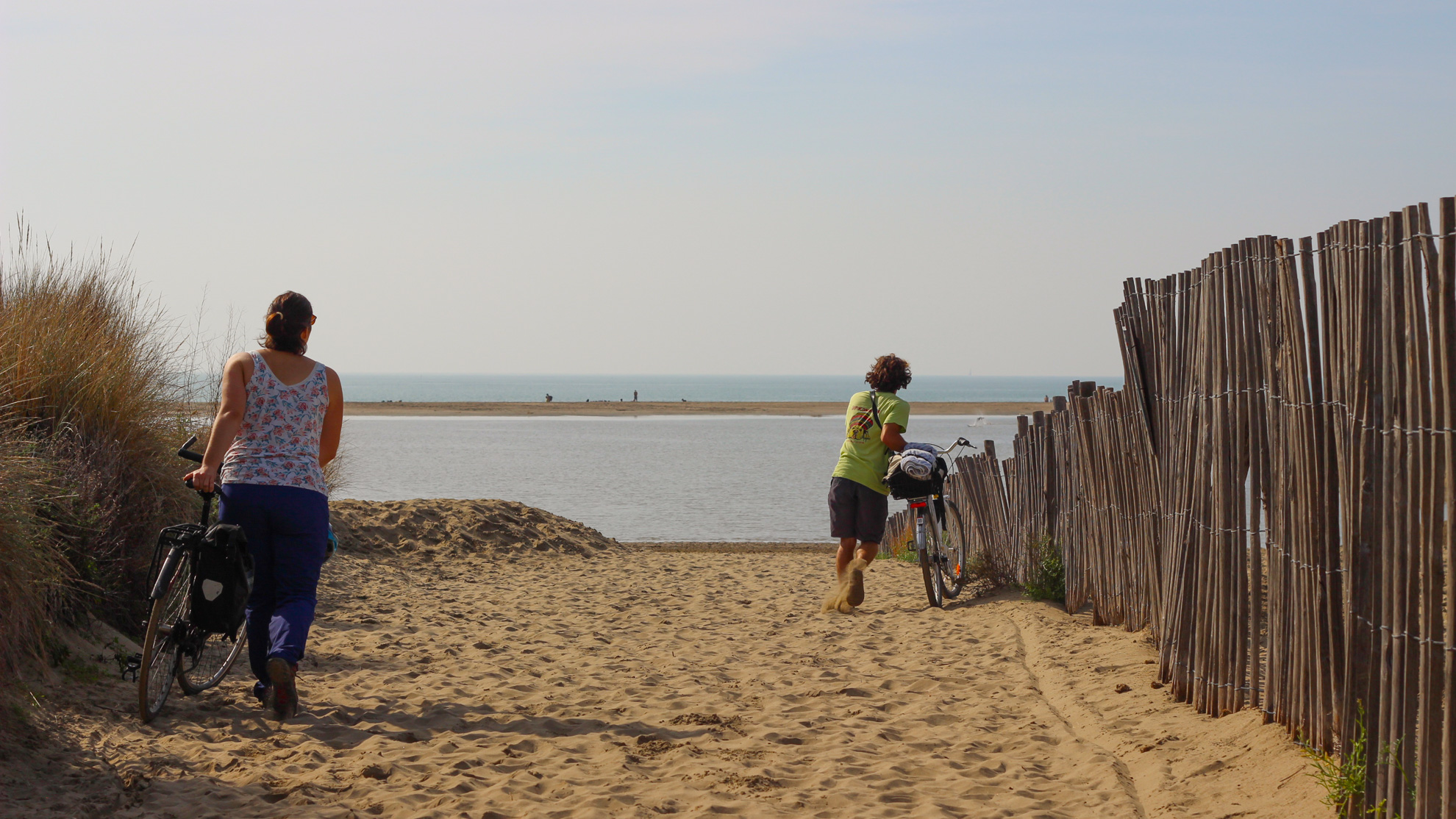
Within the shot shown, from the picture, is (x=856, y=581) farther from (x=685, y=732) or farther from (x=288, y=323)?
(x=288, y=323)

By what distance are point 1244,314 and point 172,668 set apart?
4.42 meters

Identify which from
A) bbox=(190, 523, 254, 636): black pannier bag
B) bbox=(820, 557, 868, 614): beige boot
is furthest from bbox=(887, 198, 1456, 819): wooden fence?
bbox=(190, 523, 254, 636): black pannier bag

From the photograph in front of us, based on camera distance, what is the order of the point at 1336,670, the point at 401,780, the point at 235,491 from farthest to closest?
the point at 235,491 < the point at 401,780 < the point at 1336,670

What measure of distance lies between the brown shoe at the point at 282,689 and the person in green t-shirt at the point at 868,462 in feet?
12.3

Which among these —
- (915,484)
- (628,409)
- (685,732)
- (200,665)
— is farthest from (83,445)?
(628,409)

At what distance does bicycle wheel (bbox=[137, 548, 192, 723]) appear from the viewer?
426cm

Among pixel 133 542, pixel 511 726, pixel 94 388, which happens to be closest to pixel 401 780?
pixel 511 726

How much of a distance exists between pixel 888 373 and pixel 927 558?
1318 millimetres

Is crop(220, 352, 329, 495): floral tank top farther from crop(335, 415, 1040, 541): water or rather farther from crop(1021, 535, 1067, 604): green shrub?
crop(335, 415, 1040, 541): water

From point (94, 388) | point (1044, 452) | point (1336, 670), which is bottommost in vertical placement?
point (1336, 670)

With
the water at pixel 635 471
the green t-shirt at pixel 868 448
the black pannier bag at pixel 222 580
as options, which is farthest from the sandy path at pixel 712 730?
the water at pixel 635 471

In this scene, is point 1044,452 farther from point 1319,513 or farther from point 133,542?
point 133,542

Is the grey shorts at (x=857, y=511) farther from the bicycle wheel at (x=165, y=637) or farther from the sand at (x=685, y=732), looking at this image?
the bicycle wheel at (x=165, y=637)

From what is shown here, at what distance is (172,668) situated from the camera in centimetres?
454
